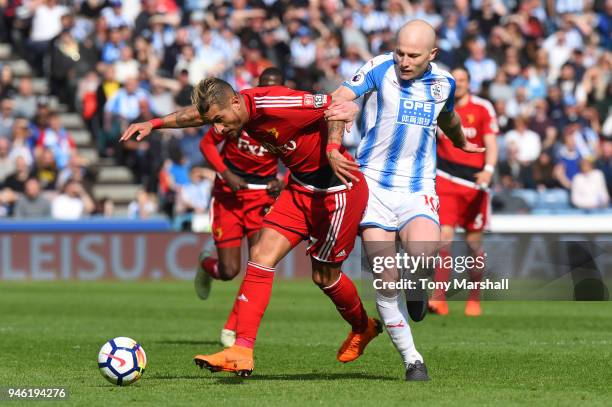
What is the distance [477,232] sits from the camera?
50.9 feet

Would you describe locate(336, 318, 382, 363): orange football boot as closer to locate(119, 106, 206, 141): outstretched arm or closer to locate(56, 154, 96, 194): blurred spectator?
locate(119, 106, 206, 141): outstretched arm

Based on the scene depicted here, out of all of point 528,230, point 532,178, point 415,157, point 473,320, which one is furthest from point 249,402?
point 532,178

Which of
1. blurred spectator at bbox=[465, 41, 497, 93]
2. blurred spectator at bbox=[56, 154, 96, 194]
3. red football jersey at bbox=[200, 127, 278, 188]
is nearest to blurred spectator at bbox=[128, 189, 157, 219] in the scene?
blurred spectator at bbox=[56, 154, 96, 194]

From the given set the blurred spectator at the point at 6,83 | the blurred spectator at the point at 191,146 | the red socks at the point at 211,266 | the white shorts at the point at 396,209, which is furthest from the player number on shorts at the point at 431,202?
the blurred spectator at the point at 6,83

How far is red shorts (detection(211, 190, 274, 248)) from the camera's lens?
12.9 metres

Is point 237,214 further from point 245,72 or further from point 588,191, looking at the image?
point 245,72

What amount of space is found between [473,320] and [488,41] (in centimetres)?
1439

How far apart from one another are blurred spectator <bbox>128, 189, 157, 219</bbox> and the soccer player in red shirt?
14.2m

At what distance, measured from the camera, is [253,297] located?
8.80m

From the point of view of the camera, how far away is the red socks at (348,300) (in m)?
9.39

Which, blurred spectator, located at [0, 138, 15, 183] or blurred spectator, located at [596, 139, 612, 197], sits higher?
blurred spectator, located at [596, 139, 612, 197]

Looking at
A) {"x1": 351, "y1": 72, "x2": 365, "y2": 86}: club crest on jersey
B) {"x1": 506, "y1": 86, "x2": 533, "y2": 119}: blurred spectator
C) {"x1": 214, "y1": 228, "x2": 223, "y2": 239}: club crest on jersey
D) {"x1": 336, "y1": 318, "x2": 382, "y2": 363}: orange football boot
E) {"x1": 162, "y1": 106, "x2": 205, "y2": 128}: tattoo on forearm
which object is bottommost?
{"x1": 336, "y1": 318, "x2": 382, "y2": 363}: orange football boot

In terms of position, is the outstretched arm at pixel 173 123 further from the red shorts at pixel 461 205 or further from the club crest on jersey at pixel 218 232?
the red shorts at pixel 461 205

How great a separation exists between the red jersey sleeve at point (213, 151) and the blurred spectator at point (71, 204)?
1055 cm
